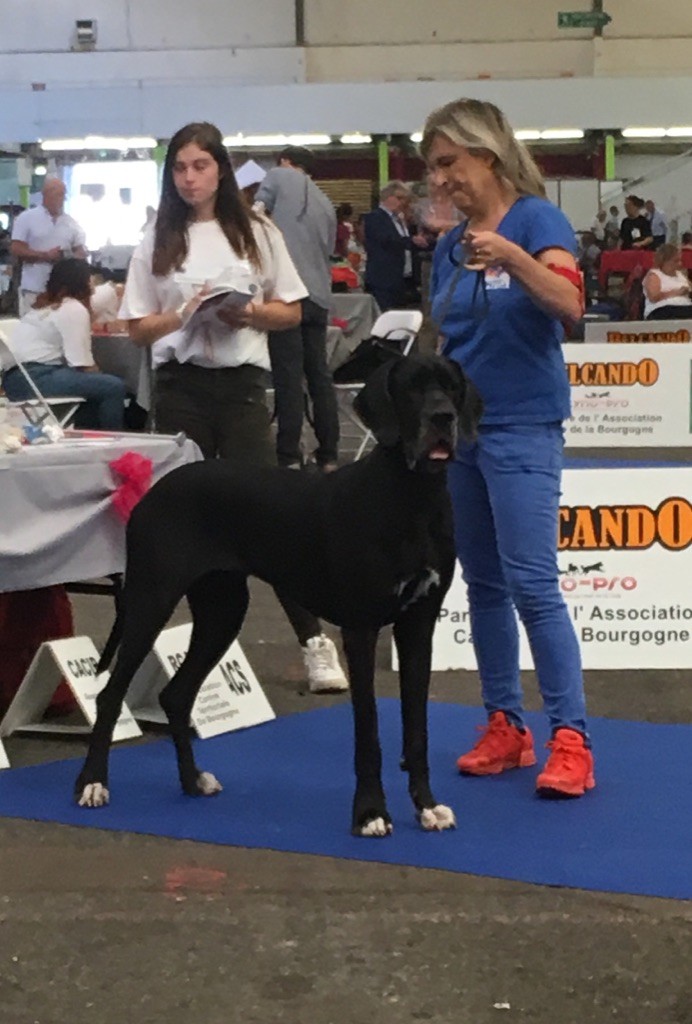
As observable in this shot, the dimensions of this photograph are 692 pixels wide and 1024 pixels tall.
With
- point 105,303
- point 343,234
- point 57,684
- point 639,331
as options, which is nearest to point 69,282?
point 105,303

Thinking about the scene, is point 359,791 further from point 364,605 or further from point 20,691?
point 20,691

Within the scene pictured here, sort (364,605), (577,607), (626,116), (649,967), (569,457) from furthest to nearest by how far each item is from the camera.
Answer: (626,116) < (569,457) < (577,607) < (364,605) < (649,967)

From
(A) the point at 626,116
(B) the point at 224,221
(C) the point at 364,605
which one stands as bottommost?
(C) the point at 364,605

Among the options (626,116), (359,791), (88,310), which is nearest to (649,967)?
(359,791)

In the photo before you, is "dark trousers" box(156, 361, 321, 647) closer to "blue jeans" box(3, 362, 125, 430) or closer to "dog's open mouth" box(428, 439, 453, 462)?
"dog's open mouth" box(428, 439, 453, 462)

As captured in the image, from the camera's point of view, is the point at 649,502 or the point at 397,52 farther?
the point at 397,52

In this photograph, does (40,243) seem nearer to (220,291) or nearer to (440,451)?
(220,291)

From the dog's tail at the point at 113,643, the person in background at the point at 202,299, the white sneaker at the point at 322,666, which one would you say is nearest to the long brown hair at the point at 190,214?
the person in background at the point at 202,299

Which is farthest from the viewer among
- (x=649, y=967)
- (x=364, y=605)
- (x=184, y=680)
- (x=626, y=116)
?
(x=626, y=116)

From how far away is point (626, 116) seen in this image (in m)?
20.3

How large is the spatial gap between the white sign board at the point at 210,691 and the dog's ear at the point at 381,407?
1.24 meters

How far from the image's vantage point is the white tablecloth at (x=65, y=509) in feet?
12.6

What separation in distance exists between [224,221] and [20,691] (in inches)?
53.5

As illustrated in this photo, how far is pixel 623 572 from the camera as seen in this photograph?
4949mm
